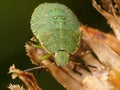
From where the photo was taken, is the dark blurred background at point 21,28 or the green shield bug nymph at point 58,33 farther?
the dark blurred background at point 21,28

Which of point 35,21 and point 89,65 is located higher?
point 35,21

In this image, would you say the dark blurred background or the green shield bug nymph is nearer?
the green shield bug nymph

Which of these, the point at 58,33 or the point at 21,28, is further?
the point at 21,28

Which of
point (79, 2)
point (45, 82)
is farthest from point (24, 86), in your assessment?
point (79, 2)

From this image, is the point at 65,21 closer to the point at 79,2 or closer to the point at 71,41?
the point at 71,41
